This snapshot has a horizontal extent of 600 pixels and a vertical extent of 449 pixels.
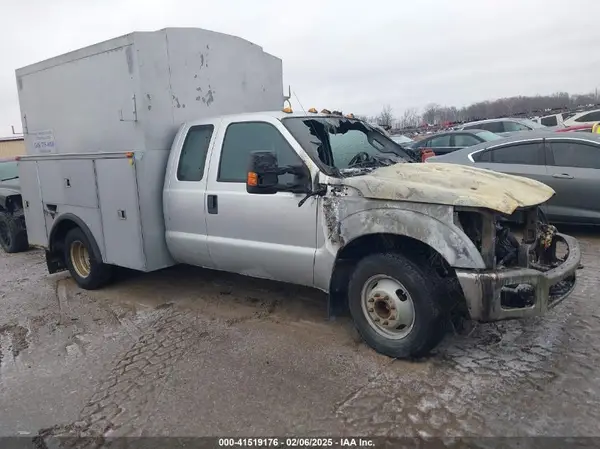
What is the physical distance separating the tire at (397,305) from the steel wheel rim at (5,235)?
757 cm

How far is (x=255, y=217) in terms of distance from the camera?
453 centimetres

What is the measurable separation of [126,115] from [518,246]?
407 centimetres

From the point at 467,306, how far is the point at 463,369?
1.80 feet

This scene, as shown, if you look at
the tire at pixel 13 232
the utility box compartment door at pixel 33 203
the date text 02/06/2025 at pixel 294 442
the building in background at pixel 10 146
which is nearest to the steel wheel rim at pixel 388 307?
the date text 02/06/2025 at pixel 294 442

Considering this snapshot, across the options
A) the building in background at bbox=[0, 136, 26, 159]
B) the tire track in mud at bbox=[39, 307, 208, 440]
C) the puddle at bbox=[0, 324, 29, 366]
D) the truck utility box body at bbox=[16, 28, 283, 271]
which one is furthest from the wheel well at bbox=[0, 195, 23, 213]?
the building in background at bbox=[0, 136, 26, 159]

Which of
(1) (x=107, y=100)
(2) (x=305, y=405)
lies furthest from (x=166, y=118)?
(2) (x=305, y=405)

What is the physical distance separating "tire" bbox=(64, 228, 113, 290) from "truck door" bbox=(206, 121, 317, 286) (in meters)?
1.90

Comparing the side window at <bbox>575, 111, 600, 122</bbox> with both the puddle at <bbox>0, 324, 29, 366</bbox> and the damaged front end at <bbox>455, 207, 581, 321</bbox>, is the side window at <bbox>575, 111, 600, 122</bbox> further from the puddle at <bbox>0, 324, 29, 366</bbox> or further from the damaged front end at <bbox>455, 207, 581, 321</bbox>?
the puddle at <bbox>0, 324, 29, 366</bbox>

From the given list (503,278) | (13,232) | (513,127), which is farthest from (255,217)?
(513,127)

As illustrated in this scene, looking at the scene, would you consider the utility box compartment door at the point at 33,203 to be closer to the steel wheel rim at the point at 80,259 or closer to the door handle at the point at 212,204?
the steel wheel rim at the point at 80,259

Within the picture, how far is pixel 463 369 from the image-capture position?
3.71 meters

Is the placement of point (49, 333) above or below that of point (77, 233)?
below

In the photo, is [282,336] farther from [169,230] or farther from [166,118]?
[166,118]

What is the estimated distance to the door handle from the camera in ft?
15.9
